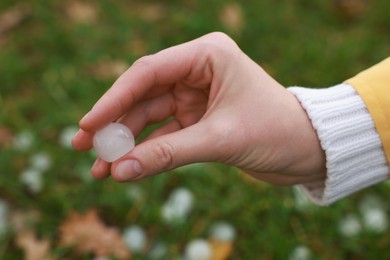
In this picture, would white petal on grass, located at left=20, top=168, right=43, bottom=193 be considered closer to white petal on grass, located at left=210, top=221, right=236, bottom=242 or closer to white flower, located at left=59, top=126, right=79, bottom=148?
white flower, located at left=59, top=126, right=79, bottom=148

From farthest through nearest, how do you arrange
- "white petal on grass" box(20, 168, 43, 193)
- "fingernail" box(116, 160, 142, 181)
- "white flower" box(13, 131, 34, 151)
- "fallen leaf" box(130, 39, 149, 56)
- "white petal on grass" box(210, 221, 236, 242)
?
A: "fallen leaf" box(130, 39, 149, 56)
"white flower" box(13, 131, 34, 151)
"white petal on grass" box(20, 168, 43, 193)
"white petal on grass" box(210, 221, 236, 242)
"fingernail" box(116, 160, 142, 181)

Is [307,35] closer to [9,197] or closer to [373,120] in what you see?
[373,120]

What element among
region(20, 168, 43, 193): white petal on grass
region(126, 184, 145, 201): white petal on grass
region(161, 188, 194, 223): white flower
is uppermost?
region(20, 168, 43, 193): white petal on grass

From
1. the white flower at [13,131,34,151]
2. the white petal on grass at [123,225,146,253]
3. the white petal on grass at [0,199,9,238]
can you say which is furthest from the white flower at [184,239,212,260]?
the white flower at [13,131,34,151]

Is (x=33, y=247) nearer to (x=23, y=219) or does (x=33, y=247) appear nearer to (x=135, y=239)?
(x=23, y=219)

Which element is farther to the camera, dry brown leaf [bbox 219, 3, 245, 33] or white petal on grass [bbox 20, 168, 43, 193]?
dry brown leaf [bbox 219, 3, 245, 33]

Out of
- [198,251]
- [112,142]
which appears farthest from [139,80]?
[198,251]

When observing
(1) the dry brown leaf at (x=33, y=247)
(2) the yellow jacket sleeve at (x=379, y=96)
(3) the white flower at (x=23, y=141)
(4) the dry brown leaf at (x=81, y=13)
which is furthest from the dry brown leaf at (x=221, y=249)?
(4) the dry brown leaf at (x=81, y=13)
